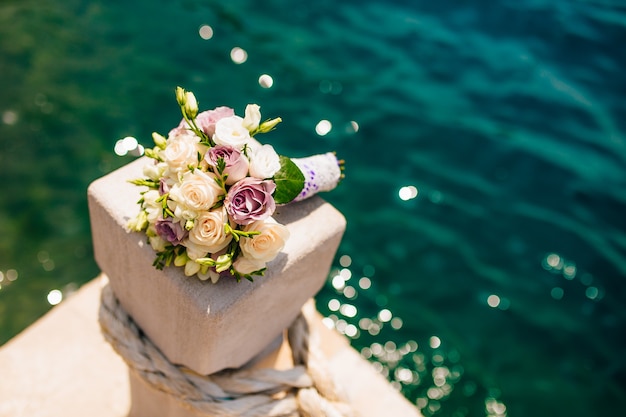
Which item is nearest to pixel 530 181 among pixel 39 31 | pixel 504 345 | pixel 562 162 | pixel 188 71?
pixel 562 162

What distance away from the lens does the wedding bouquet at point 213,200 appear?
3.42 feet

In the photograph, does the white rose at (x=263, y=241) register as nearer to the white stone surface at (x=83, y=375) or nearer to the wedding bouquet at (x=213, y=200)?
the wedding bouquet at (x=213, y=200)

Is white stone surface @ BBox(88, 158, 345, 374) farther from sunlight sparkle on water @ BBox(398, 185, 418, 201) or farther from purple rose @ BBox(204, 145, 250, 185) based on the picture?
sunlight sparkle on water @ BBox(398, 185, 418, 201)

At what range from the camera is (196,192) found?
1.03m

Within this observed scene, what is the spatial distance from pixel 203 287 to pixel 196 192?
0.62 ft

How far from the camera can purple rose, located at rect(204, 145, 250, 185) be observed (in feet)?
3.50

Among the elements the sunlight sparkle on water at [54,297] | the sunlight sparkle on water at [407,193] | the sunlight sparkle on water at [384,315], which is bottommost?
the sunlight sparkle on water at [54,297]

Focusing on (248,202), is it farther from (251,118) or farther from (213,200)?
(251,118)

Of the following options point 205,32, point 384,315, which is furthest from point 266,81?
point 384,315

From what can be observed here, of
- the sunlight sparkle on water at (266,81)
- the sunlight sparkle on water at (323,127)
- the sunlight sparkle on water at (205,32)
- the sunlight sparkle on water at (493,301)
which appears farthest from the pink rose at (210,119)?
the sunlight sparkle on water at (205,32)

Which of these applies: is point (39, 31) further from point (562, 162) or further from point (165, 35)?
point (562, 162)

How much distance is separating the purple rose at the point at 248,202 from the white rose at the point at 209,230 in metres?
0.02

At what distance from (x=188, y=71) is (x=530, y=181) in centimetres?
201

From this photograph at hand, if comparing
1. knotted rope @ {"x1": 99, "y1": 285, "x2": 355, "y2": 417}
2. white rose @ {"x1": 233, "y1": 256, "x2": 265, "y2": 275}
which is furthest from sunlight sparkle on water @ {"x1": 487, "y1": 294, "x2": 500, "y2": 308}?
white rose @ {"x1": 233, "y1": 256, "x2": 265, "y2": 275}
